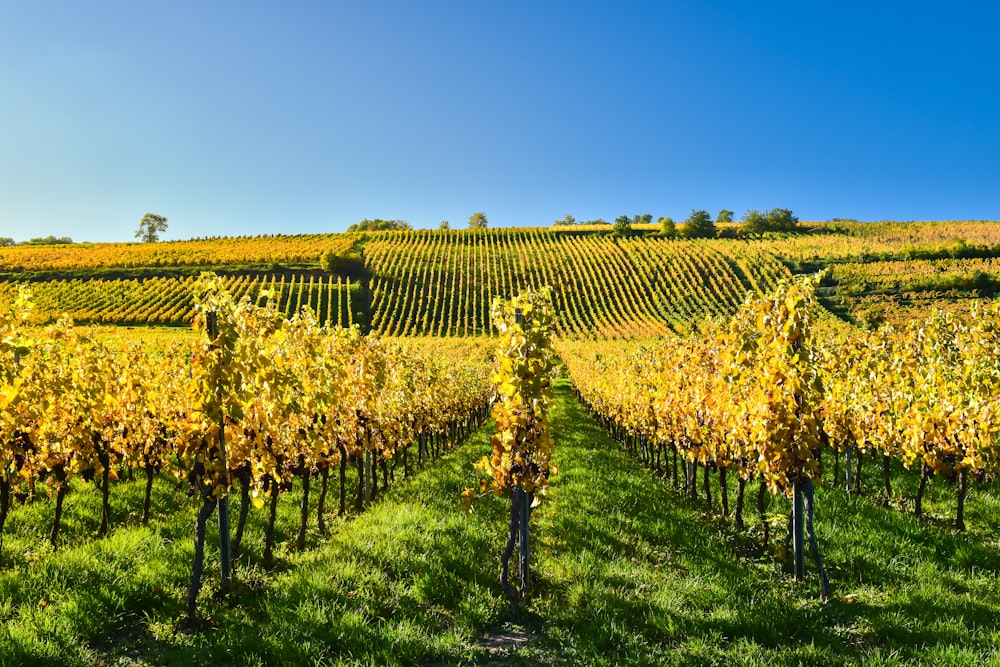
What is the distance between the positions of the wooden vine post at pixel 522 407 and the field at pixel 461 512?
200mm

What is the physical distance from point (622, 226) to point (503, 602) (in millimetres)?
124271

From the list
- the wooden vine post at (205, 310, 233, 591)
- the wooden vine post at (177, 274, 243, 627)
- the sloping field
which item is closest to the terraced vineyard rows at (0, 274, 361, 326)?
the sloping field

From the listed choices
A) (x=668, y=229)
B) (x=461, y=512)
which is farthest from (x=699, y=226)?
(x=461, y=512)

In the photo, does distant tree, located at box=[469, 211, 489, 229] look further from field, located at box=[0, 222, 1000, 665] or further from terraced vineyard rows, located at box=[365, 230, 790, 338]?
field, located at box=[0, 222, 1000, 665]

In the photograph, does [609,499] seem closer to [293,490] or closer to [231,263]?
[293,490]

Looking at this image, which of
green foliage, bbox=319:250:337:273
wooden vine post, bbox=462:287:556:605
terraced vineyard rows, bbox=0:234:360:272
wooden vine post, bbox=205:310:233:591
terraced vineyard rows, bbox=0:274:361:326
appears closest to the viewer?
wooden vine post, bbox=205:310:233:591

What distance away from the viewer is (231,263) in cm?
8525

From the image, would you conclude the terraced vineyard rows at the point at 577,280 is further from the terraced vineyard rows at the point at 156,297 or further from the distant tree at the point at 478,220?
the distant tree at the point at 478,220

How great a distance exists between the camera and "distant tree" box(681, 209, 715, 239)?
119m

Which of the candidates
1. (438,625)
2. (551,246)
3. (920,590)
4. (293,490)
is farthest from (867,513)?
(551,246)

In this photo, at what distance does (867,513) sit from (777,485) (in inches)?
156

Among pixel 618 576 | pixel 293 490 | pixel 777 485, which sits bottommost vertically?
pixel 293 490

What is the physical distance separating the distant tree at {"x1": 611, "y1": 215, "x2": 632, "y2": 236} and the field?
110587 millimetres

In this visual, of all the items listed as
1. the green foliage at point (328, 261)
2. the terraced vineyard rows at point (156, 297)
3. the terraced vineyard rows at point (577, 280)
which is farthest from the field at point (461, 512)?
the green foliage at point (328, 261)
